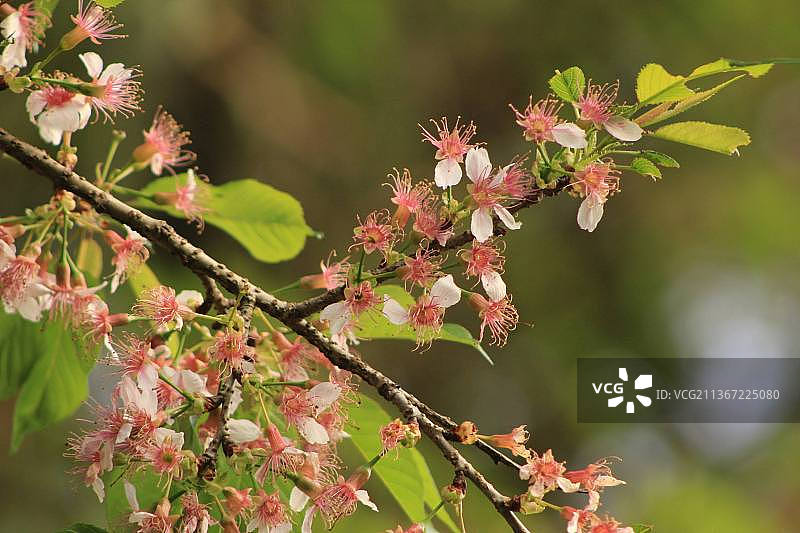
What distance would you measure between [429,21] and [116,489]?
3442 millimetres

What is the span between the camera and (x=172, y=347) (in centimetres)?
103

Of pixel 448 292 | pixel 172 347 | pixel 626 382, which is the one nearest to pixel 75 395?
pixel 172 347

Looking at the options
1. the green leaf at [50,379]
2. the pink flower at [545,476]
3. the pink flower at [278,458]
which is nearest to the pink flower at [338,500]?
the pink flower at [278,458]

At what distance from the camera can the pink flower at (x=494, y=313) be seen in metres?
0.89

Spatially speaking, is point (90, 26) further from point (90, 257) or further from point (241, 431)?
point (241, 431)

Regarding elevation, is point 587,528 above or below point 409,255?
below

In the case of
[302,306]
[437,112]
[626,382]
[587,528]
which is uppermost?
[437,112]

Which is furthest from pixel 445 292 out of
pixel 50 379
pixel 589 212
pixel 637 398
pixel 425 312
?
pixel 637 398

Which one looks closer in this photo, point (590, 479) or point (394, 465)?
point (590, 479)

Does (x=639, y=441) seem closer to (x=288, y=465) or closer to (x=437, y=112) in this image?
(x=437, y=112)

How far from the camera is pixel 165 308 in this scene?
2.86ft

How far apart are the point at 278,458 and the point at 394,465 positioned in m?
0.24

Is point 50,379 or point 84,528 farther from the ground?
point 50,379

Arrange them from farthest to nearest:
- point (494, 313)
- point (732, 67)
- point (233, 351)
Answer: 1. point (494, 313)
2. point (233, 351)
3. point (732, 67)
